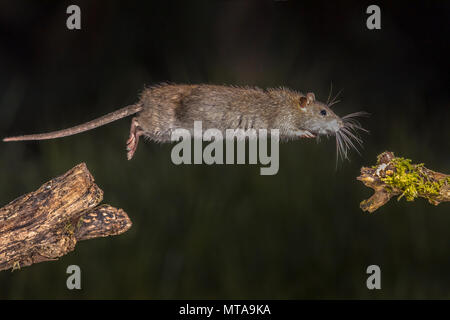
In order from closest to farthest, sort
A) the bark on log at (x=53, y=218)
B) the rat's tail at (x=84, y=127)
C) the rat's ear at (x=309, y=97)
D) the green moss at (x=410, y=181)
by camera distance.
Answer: the bark on log at (x=53, y=218) → the green moss at (x=410, y=181) → the rat's tail at (x=84, y=127) → the rat's ear at (x=309, y=97)

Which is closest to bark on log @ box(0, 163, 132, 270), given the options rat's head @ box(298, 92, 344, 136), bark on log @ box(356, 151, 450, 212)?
rat's head @ box(298, 92, 344, 136)

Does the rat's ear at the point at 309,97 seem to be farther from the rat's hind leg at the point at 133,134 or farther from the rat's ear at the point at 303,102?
the rat's hind leg at the point at 133,134

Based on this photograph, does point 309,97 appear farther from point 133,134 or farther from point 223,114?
point 133,134

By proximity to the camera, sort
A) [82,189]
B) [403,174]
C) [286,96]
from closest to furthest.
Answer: [82,189], [403,174], [286,96]

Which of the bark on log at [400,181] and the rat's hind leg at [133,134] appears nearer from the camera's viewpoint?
the bark on log at [400,181]

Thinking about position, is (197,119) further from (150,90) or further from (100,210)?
(100,210)

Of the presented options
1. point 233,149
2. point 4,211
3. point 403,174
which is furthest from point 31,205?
point 403,174

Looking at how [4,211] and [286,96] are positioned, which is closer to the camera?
[4,211]

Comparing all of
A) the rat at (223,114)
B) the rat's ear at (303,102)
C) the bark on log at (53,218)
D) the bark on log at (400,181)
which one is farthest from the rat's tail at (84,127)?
the bark on log at (400,181)
